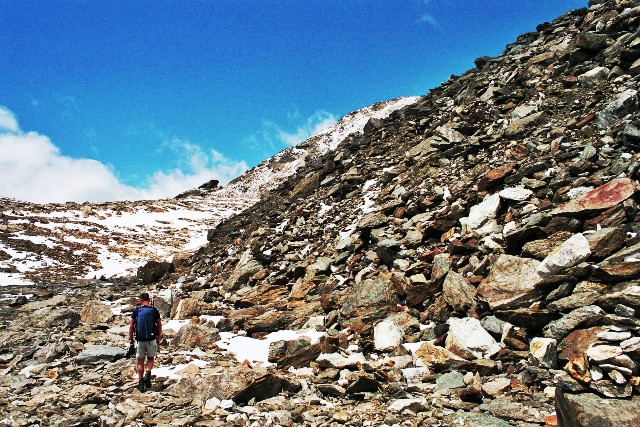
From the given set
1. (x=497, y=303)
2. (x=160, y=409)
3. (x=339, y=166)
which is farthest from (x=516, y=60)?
(x=160, y=409)

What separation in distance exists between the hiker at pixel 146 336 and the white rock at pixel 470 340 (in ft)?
21.3

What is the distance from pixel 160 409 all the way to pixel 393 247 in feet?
25.6

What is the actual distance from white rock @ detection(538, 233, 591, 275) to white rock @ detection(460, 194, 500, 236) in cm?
276

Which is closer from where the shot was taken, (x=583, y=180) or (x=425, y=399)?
(x=425, y=399)

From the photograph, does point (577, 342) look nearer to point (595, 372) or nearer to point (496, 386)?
point (595, 372)

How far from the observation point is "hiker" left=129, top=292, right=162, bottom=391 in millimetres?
8617

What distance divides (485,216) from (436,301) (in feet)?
10.4

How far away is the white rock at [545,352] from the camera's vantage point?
6523 mm

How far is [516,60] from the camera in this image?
72.9ft

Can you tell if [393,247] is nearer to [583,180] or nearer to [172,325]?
[583,180]

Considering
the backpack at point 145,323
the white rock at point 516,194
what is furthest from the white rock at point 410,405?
the white rock at point 516,194

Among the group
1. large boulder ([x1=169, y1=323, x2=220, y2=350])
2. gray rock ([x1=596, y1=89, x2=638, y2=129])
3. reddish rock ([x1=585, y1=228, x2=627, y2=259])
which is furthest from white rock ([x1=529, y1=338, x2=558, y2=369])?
gray rock ([x1=596, y1=89, x2=638, y2=129])

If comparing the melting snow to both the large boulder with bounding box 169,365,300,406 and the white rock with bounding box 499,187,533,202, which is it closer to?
Result: the large boulder with bounding box 169,365,300,406

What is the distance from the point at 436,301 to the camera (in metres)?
9.62
